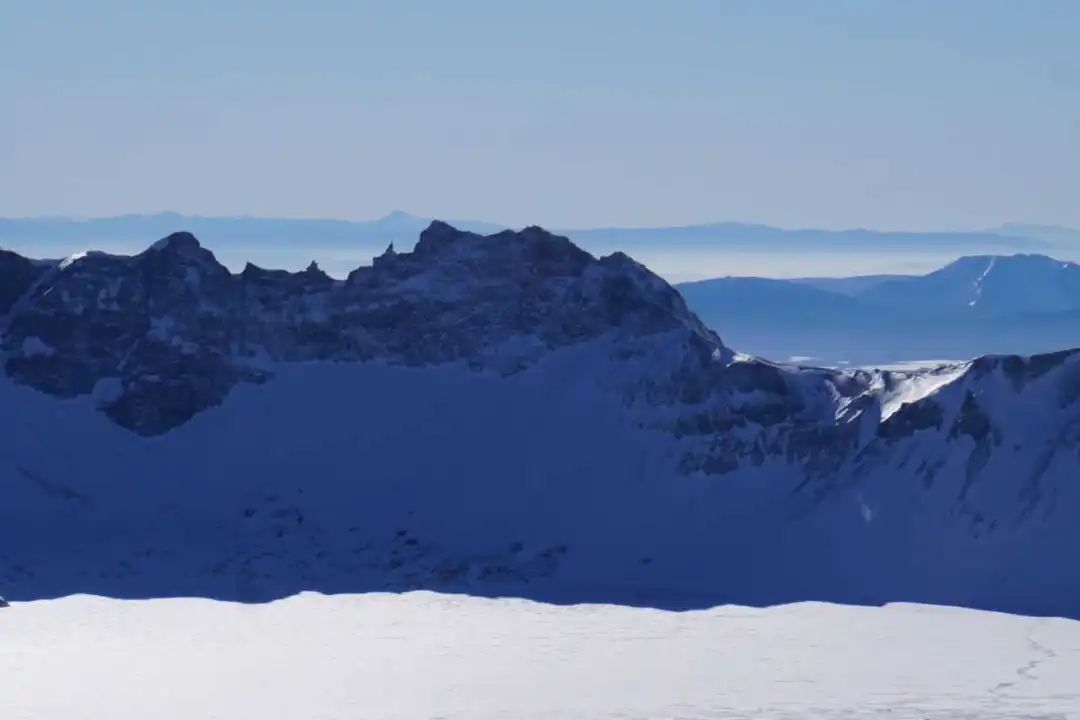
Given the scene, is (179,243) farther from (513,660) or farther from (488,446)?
(513,660)

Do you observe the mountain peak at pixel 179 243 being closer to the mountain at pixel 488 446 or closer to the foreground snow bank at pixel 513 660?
the mountain at pixel 488 446

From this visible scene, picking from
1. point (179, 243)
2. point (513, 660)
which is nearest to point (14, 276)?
point (179, 243)

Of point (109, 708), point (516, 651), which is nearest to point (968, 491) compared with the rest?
point (516, 651)

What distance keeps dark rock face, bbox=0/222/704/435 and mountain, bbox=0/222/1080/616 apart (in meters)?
0.19

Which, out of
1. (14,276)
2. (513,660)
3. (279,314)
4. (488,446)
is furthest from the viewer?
(14,276)

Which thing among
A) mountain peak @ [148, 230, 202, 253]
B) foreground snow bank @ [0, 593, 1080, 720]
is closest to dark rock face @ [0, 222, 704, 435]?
mountain peak @ [148, 230, 202, 253]

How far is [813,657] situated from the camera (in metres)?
102

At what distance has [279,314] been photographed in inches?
5723

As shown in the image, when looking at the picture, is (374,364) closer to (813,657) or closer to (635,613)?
(635,613)

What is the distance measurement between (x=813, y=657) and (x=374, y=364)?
5113 cm

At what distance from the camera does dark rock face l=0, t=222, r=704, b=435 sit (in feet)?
465

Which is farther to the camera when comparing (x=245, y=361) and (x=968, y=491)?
(x=245, y=361)

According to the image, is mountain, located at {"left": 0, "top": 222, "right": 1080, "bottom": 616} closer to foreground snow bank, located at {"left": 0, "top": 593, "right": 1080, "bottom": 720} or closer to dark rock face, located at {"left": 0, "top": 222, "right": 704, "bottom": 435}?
dark rock face, located at {"left": 0, "top": 222, "right": 704, "bottom": 435}

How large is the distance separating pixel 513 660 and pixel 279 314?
50.3 meters
